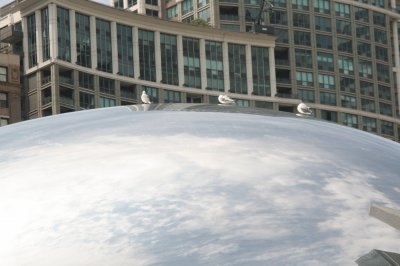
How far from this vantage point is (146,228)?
352cm

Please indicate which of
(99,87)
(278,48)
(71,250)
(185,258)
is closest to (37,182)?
(71,250)

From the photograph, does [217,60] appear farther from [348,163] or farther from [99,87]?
[348,163]

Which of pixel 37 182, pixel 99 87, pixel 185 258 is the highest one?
pixel 99 87

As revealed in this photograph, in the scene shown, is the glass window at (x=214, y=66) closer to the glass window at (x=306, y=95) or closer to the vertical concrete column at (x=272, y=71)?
the vertical concrete column at (x=272, y=71)

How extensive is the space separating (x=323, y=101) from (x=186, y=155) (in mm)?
97003

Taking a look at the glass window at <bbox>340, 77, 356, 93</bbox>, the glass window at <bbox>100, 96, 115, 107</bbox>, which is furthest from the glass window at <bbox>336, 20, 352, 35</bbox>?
the glass window at <bbox>100, 96, 115, 107</bbox>

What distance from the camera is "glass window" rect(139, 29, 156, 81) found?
87.9 meters

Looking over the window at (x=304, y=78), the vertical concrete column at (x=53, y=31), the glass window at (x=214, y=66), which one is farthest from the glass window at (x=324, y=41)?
the vertical concrete column at (x=53, y=31)

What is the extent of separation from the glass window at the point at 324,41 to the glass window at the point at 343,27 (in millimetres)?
1617

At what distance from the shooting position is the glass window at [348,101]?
101938 mm

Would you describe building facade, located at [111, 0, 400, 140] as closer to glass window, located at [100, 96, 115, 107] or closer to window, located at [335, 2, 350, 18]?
window, located at [335, 2, 350, 18]

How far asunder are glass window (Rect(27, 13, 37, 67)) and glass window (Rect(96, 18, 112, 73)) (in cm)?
530

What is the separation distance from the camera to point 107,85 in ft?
279

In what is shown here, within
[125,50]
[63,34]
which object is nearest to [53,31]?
[63,34]
